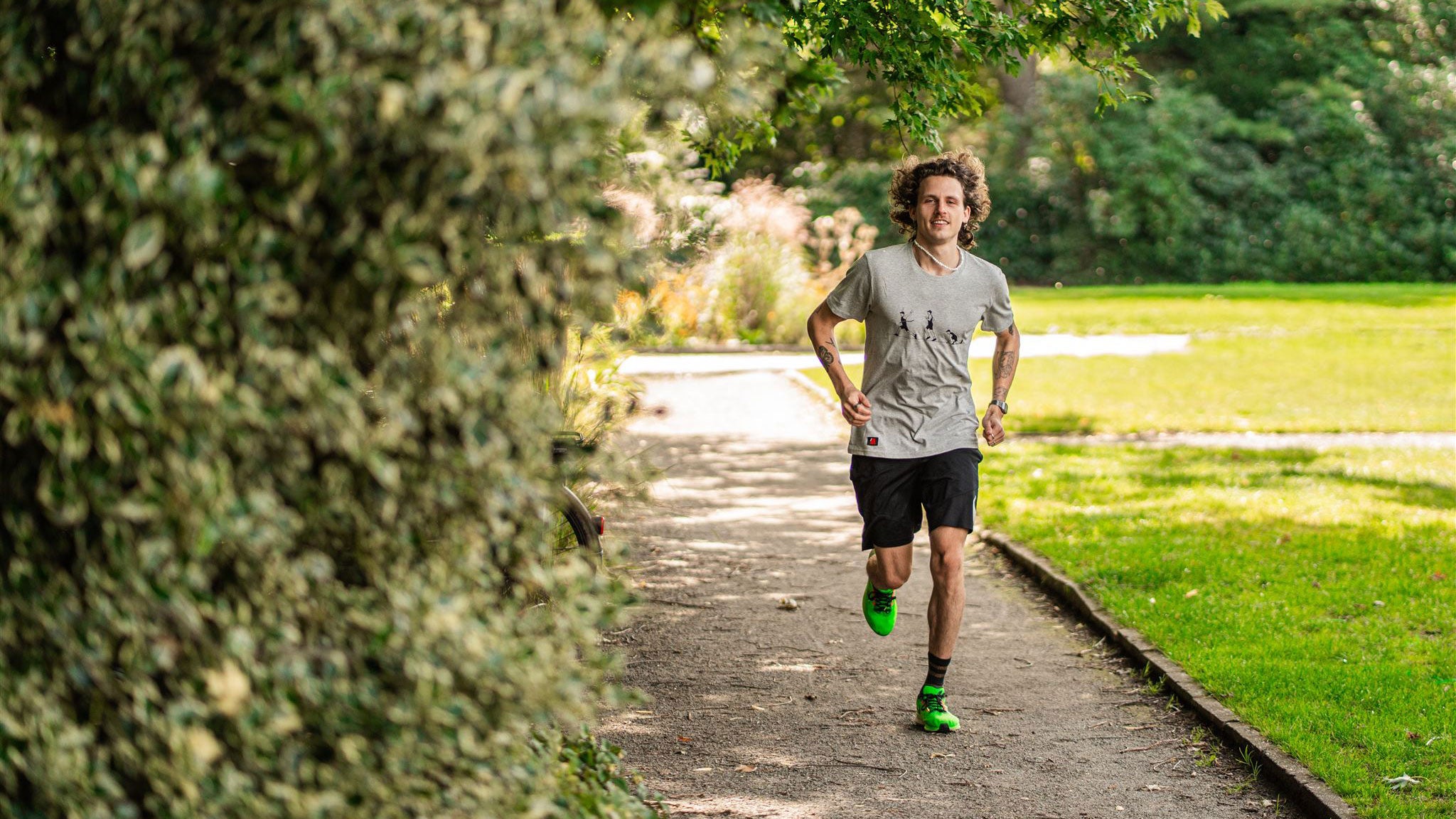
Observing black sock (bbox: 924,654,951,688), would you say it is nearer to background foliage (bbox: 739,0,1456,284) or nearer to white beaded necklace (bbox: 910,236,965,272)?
white beaded necklace (bbox: 910,236,965,272)

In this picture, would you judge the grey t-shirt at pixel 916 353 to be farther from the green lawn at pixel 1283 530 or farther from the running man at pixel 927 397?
the green lawn at pixel 1283 530

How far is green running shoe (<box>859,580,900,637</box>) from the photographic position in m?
5.82

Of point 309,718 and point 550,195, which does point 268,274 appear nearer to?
point 550,195

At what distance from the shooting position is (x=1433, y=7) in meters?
36.4

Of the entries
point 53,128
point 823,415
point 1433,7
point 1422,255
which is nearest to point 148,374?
point 53,128

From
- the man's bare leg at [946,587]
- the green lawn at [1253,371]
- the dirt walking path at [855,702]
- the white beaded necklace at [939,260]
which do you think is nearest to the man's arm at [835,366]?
the white beaded necklace at [939,260]

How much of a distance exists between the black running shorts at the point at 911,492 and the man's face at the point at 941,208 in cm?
83

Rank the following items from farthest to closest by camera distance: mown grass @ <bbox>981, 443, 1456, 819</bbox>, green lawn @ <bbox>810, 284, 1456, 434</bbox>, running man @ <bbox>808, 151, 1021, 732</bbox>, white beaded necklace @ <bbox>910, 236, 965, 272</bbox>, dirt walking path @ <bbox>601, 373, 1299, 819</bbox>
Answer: green lawn @ <bbox>810, 284, 1456, 434</bbox> < white beaded necklace @ <bbox>910, 236, 965, 272</bbox> < running man @ <bbox>808, 151, 1021, 732</bbox> < mown grass @ <bbox>981, 443, 1456, 819</bbox> < dirt walking path @ <bbox>601, 373, 1299, 819</bbox>

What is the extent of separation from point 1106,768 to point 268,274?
3.75 m

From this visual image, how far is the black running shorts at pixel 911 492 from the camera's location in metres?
5.42

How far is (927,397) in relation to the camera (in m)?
5.48

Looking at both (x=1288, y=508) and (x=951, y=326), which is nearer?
(x=951, y=326)

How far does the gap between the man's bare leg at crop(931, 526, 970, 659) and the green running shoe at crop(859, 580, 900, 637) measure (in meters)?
0.30

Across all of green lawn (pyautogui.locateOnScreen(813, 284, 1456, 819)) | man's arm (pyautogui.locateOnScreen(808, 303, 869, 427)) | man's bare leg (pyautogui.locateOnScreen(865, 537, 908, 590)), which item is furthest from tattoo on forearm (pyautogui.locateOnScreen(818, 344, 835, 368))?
green lawn (pyautogui.locateOnScreen(813, 284, 1456, 819))
